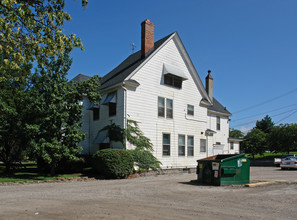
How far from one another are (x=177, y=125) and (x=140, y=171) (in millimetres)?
5366

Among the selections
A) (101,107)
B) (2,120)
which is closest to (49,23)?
(2,120)

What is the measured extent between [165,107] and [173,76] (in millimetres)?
2694

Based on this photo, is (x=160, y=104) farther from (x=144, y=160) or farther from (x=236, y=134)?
(x=236, y=134)

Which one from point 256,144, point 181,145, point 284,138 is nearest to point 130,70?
point 181,145

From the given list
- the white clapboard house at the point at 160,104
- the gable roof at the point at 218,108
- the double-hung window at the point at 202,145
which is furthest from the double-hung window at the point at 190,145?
the gable roof at the point at 218,108

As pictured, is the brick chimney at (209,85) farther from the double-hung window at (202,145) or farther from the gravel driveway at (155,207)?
the gravel driveway at (155,207)

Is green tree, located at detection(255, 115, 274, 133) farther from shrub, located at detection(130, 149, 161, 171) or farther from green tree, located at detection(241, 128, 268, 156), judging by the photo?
shrub, located at detection(130, 149, 161, 171)

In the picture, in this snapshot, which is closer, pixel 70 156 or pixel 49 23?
pixel 49 23

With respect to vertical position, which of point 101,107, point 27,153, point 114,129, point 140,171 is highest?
point 101,107

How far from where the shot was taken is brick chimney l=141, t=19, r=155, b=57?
22.2m

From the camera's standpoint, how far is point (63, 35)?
815 centimetres

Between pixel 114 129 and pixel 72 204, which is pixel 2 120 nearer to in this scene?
pixel 114 129

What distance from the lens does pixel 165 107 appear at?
2166 cm

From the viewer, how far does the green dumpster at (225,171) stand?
12734 millimetres
